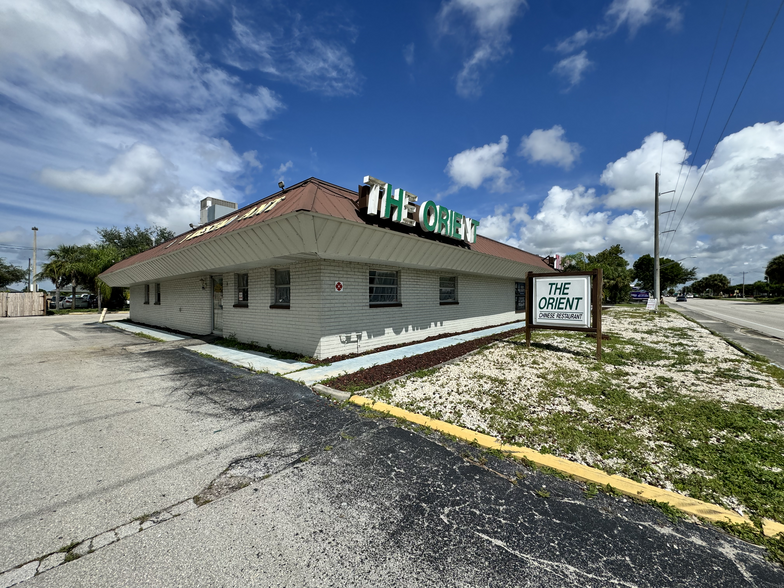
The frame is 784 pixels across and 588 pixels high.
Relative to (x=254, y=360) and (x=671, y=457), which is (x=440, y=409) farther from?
(x=254, y=360)

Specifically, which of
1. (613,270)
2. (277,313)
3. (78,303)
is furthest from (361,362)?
(78,303)

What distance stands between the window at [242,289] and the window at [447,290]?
7.76 m

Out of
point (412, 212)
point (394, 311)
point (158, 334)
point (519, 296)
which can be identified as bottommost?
point (158, 334)

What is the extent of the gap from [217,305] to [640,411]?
14.5 m

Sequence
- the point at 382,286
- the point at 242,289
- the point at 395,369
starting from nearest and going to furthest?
the point at 395,369, the point at 382,286, the point at 242,289

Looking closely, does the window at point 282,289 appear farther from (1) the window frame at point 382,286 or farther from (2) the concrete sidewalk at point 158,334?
(2) the concrete sidewalk at point 158,334

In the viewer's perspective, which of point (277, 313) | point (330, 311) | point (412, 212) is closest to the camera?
point (330, 311)

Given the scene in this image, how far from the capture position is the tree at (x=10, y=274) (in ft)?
162

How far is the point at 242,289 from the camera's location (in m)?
11.8

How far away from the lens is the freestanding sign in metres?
9.09

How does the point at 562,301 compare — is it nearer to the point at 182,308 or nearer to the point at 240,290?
the point at 240,290

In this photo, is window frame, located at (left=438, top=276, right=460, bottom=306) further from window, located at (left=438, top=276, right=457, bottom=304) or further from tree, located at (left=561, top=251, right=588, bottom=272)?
tree, located at (left=561, top=251, right=588, bottom=272)

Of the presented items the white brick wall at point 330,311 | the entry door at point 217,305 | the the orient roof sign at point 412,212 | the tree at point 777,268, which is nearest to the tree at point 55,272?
the white brick wall at point 330,311

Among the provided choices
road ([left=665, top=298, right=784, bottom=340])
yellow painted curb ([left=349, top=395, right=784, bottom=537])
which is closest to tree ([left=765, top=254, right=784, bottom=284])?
road ([left=665, top=298, right=784, bottom=340])
